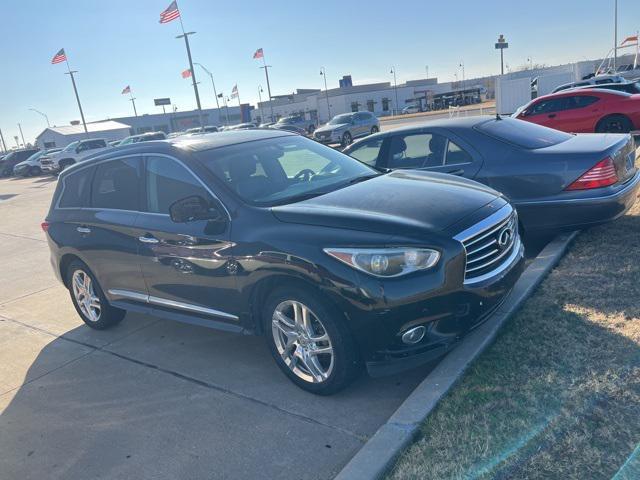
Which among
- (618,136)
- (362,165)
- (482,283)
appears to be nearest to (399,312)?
(482,283)

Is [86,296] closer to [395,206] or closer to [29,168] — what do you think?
[395,206]

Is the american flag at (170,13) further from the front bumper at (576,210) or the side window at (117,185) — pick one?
the front bumper at (576,210)

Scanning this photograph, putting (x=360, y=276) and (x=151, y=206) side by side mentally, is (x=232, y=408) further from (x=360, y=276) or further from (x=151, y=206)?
(x=151, y=206)

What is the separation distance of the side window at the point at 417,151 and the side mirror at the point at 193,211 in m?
3.11

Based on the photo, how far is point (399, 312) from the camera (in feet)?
10.7

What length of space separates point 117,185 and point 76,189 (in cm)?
85

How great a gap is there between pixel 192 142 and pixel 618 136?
462 cm

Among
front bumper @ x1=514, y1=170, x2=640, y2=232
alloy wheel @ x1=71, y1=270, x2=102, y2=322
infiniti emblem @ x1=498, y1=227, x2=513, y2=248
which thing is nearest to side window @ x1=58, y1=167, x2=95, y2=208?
alloy wheel @ x1=71, y1=270, x2=102, y2=322

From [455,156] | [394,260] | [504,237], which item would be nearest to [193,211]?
[394,260]

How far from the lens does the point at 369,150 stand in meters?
6.96

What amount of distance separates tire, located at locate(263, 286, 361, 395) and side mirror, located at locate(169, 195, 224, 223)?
0.78 m

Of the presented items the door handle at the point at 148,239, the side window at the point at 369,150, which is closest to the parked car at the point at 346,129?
the side window at the point at 369,150

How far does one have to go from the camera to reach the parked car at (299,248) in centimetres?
332

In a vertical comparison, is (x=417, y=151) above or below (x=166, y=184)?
below
